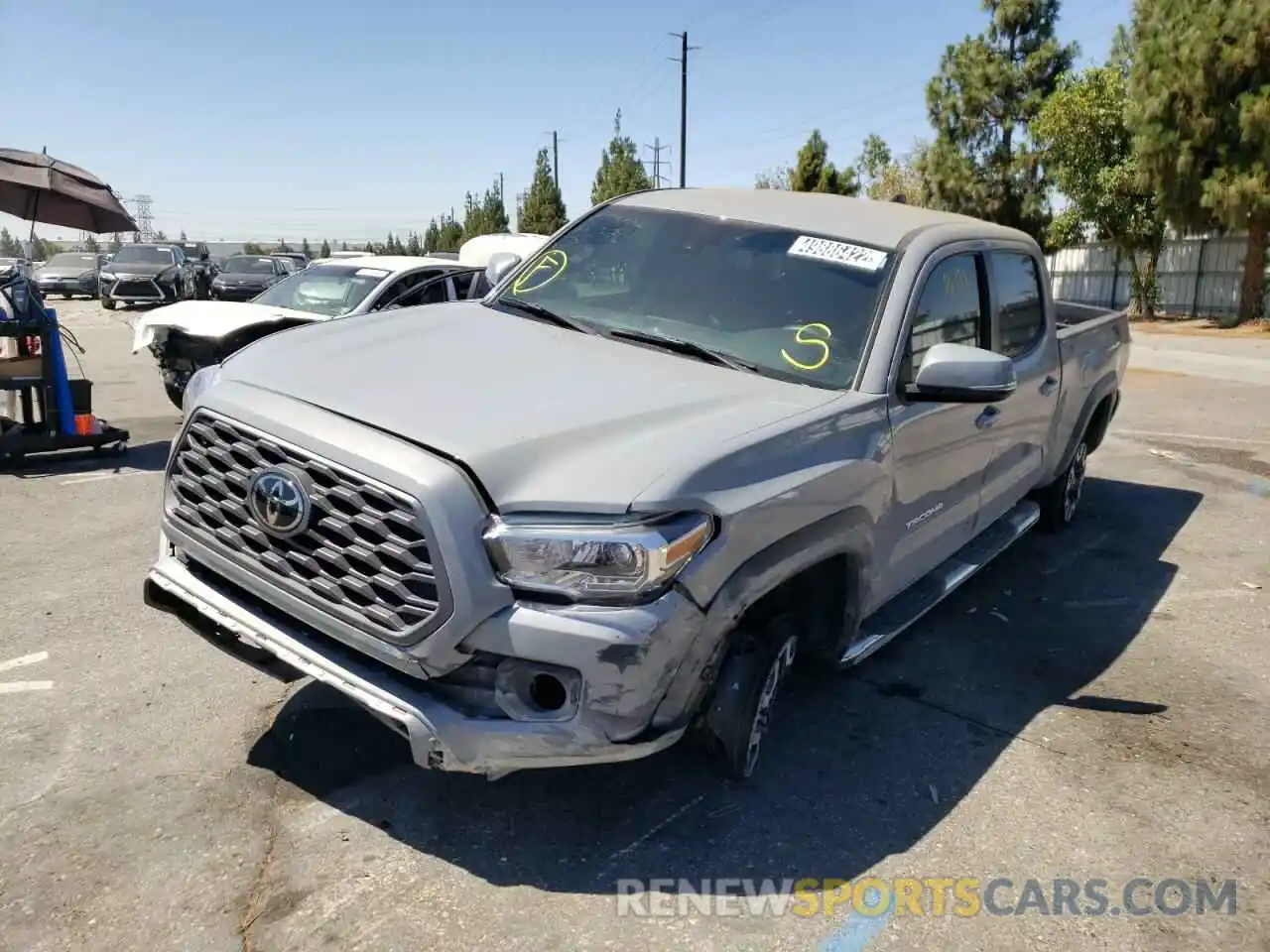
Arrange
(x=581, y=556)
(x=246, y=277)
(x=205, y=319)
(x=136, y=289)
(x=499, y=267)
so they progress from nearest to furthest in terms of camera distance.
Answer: (x=581, y=556)
(x=499, y=267)
(x=205, y=319)
(x=246, y=277)
(x=136, y=289)

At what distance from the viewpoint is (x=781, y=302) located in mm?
3738

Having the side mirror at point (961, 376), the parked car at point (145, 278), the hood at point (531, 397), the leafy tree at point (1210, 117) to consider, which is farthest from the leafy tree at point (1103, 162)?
the hood at point (531, 397)

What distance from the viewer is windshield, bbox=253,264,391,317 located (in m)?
9.29

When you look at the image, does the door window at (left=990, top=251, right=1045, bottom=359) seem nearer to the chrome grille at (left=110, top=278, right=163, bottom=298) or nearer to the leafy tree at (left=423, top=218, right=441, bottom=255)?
the chrome grille at (left=110, top=278, right=163, bottom=298)

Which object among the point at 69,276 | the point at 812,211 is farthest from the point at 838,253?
the point at 69,276

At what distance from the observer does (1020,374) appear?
4.68 meters

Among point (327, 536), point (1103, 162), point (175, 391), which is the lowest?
point (175, 391)

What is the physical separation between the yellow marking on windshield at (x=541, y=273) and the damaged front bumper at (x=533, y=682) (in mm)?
2029

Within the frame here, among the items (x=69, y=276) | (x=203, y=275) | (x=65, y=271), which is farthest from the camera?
(x=65, y=271)

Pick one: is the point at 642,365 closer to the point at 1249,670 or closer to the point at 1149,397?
the point at 1249,670

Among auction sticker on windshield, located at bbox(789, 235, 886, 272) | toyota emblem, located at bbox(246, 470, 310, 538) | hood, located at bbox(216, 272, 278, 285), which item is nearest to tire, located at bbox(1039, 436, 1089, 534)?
auction sticker on windshield, located at bbox(789, 235, 886, 272)

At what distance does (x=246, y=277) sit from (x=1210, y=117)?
73.6 ft

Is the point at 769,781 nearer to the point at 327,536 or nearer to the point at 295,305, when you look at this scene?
the point at 327,536

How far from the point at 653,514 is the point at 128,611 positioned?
129 inches
